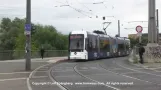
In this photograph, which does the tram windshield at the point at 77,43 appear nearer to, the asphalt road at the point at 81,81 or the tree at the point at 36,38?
the asphalt road at the point at 81,81

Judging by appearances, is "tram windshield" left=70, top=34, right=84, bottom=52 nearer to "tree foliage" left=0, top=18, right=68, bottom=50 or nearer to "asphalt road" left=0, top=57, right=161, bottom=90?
"asphalt road" left=0, top=57, right=161, bottom=90

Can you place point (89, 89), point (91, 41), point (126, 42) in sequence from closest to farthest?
point (89, 89) < point (91, 41) < point (126, 42)

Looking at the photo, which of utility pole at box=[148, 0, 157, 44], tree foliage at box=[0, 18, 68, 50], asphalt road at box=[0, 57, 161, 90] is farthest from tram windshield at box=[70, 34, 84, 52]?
tree foliage at box=[0, 18, 68, 50]

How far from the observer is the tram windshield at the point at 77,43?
140 ft

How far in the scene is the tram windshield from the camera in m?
42.7

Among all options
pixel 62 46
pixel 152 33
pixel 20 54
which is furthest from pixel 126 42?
pixel 62 46

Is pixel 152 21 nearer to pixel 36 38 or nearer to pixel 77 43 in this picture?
pixel 77 43

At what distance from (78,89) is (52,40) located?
95.9 meters

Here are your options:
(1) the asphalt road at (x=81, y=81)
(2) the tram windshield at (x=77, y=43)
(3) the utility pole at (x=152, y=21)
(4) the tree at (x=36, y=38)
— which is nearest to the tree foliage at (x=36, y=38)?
(4) the tree at (x=36, y=38)

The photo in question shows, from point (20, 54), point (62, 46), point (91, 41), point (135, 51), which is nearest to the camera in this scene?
point (135, 51)

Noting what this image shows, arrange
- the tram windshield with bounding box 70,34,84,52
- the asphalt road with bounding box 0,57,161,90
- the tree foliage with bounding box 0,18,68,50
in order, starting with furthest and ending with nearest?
the tree foliage with bounding box 0,18,68,50 → the tram windshield with bounding box 70,34,84,52 → the asphalt road with bounding box 0,57,161,90

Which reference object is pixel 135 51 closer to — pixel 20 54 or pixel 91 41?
pixel 91 41

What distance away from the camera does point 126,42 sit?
70.5 m

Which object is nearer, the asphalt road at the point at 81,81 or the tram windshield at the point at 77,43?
the asphalt road at the point at 81,81
